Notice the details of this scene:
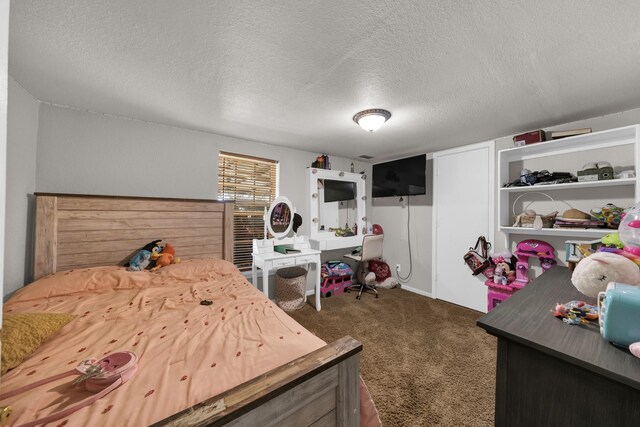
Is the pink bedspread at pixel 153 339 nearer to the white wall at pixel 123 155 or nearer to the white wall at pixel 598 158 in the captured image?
the white wall at pixel 123 155

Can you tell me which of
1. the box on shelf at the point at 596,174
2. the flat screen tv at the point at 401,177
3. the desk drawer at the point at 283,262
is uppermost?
the flat screen tv at the point at 401,177

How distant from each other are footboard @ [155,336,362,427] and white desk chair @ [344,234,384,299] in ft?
8.42

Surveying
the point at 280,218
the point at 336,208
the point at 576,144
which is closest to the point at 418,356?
the point at 280,218

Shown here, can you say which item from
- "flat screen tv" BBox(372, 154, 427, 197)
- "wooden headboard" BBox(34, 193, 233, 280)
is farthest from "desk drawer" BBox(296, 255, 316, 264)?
"flat screen tv" BBox(372, 154, 427, 197)

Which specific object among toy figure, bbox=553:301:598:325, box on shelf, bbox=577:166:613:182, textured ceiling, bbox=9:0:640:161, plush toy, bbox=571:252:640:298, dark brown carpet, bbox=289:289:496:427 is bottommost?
dark brown carpet, bbox=289:289:496:427

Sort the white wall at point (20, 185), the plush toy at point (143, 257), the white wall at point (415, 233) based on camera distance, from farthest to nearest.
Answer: the white wall at point (415, 233), the plush toy at point (143, 257), the white wall at point (20, 185)

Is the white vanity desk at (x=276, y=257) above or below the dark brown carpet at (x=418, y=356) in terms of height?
above

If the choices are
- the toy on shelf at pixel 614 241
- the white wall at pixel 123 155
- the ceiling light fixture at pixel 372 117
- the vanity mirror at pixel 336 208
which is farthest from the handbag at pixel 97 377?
the vanity mirror at pixel 336 208

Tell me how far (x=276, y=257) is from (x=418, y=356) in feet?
5.48

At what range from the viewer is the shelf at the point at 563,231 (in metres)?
2.12

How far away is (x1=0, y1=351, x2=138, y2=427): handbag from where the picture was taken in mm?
804

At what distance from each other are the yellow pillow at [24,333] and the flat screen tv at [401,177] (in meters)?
3.73

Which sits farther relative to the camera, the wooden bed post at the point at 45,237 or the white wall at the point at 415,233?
the white wall at the point at 415,233

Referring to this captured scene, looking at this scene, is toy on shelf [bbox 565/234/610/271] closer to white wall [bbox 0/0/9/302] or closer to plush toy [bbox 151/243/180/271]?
white wall [bbox 0/0/9/302]
